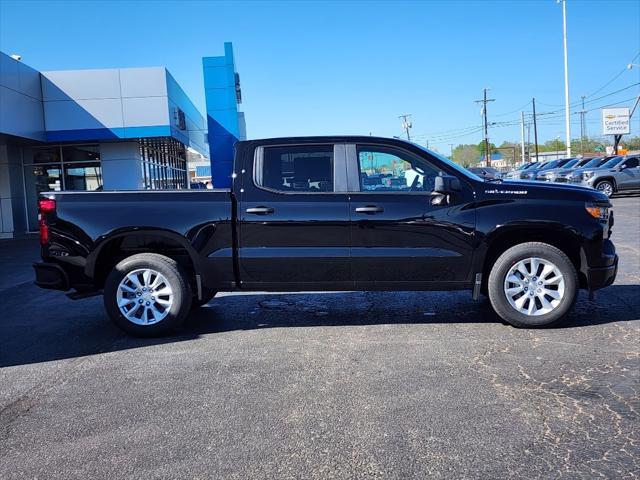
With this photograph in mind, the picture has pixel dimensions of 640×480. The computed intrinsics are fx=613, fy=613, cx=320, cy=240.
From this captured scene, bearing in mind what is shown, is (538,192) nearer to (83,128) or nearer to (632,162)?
(83,128)

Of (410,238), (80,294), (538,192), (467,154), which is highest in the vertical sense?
(467,154)

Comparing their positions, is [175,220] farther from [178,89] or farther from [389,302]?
[178,89]

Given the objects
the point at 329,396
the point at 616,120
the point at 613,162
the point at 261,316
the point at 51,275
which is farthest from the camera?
the point at 616,120

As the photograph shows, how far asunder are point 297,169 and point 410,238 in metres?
1.39

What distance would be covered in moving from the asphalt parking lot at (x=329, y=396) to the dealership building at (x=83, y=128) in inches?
569

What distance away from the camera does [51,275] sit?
6.49 meters

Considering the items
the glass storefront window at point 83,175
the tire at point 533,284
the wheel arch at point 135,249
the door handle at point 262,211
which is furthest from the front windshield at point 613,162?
the wheel arch at point 135,249

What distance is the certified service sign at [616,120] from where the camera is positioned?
51531 millimetres

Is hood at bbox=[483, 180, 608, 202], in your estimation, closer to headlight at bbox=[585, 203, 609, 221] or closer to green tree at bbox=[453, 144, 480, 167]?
headlight at bbox=[585, 203, 609, 221]

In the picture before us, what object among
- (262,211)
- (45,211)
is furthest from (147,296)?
(262,211)

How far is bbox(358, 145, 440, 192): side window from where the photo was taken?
6.34 metres

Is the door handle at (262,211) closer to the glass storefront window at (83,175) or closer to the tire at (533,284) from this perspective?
the tire at (533,284)

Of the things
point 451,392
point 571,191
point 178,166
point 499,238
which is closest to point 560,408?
point 451,392

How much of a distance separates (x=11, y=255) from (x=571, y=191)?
13.7 metres
